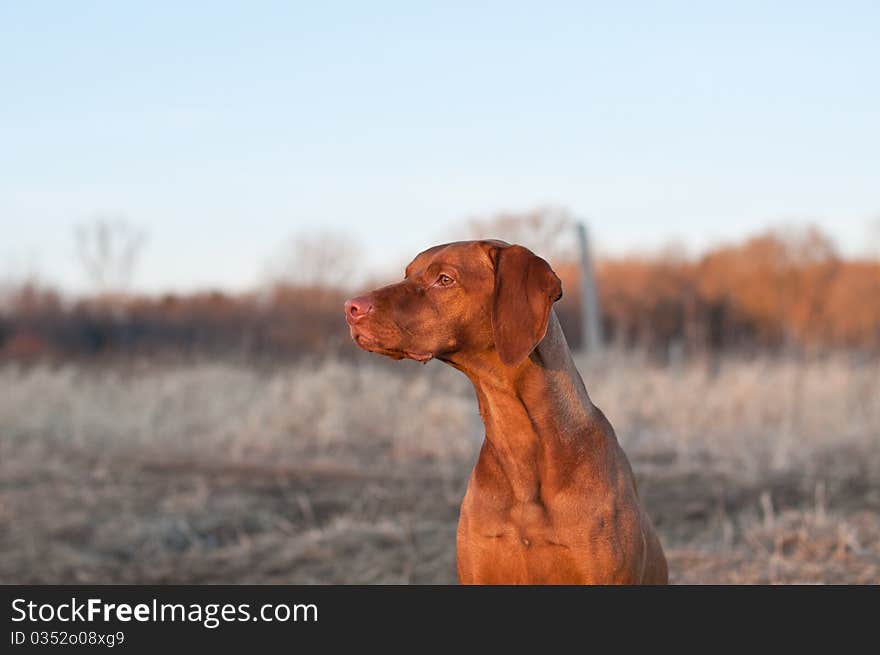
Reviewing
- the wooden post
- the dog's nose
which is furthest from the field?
the dog's nose

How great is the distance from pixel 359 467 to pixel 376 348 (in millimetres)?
7714

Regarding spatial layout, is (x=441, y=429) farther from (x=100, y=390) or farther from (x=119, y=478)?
(x=100, y=390)

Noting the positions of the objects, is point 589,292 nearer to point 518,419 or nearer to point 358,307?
point 518,419

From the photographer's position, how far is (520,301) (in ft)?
11.2

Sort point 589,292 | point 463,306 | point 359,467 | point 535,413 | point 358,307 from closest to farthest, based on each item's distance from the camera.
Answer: point 358,307, point 463,306, point 535,413, point 359,467, point 589,292

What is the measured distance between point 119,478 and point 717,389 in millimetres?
6734

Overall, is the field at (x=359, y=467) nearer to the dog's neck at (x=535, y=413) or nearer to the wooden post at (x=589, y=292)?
the wooden post at (x=589, y=292)

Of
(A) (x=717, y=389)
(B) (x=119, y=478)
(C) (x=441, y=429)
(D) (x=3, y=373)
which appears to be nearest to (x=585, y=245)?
(A) (x=717, y=389)

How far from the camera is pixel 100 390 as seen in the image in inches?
590

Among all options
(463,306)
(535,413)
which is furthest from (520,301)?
(535,413)

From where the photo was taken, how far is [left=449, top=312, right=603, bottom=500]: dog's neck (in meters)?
3.60

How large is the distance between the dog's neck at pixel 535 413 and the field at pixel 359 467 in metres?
2.57

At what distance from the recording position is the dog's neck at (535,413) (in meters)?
3.60

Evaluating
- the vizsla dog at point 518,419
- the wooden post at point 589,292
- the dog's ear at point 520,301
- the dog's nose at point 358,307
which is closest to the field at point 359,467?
the wooden post at point 589,292
